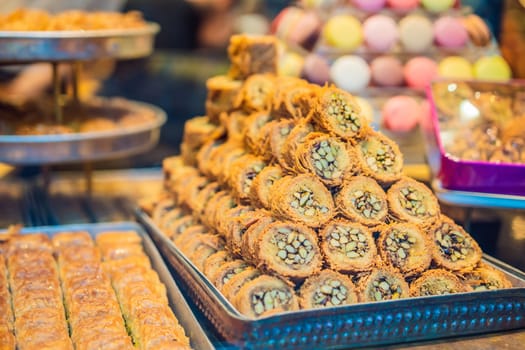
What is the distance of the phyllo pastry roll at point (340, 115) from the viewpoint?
2.19 metres

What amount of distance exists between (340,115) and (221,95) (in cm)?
87

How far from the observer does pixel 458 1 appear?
3389 millimetres

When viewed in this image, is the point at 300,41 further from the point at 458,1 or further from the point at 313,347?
the point at 313,347

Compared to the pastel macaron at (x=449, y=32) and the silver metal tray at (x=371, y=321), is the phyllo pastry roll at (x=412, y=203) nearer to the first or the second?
the silver metal tray at (x=371, y=321)

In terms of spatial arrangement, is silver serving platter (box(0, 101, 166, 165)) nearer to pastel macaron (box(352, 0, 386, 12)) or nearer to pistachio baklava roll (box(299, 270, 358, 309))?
pastel macaron (box(352, 0, 386, 12))

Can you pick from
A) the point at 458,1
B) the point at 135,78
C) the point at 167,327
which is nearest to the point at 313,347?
the point at 167,327

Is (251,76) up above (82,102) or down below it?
above

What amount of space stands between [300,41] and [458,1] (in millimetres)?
795

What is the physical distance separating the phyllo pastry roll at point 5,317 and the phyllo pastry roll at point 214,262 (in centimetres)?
61

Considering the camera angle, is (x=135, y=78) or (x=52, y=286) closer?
(x=52, y=286)

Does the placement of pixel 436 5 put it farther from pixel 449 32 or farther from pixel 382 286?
pixel 382 286

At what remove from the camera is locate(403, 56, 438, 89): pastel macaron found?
3.29 m

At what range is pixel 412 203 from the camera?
85.7 inches

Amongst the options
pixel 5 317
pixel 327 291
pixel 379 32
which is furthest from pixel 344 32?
pixel 5 317
